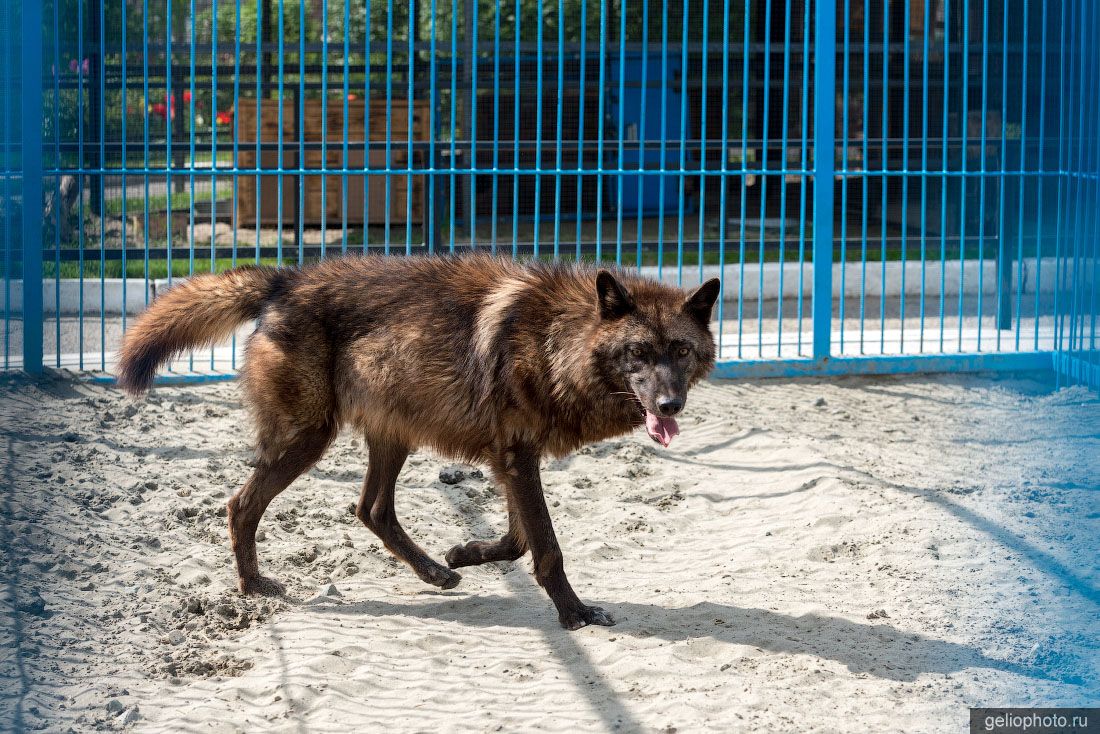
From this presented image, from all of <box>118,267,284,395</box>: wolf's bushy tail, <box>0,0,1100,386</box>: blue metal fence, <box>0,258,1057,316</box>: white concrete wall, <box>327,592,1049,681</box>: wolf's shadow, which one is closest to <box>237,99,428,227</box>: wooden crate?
<box>0,0,1100,386</box>: blue metal fence

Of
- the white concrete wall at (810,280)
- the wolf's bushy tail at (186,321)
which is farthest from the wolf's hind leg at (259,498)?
the white concrete wall at (810,280)

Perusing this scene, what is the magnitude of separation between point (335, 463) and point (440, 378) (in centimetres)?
222

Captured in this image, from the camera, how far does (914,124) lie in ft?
48.0

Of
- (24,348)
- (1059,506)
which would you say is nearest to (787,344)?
(1059,506)

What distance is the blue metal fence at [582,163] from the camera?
27.2 ft

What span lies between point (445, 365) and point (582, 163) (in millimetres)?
7157

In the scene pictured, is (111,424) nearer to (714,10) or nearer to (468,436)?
(468,436)

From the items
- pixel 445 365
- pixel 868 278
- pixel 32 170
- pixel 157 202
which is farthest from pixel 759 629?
pixel 157 202

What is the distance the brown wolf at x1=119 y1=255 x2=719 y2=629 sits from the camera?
502 centimetres

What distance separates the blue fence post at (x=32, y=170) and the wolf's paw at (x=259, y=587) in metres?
3.82

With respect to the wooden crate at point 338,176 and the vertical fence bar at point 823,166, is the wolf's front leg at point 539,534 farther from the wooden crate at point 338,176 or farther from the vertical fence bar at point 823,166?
the wooden crate at point 338,176

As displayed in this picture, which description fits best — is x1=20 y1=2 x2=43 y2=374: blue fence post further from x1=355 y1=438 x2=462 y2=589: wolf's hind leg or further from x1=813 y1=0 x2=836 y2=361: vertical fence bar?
x1=813 y1=0 x2=836 y2=361: vertical fence bar

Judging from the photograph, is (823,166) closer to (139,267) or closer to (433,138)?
(433,138)

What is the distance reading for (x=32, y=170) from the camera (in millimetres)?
8188
